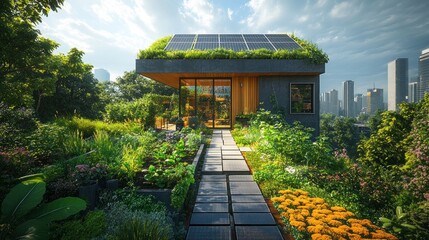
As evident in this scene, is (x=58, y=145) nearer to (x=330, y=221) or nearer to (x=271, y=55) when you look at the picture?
(x=330, y=221)

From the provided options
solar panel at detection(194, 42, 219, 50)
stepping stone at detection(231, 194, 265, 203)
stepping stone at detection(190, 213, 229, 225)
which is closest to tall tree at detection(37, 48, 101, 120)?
solar panel at detection(194, 42, 219, 50)

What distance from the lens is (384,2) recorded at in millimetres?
16531

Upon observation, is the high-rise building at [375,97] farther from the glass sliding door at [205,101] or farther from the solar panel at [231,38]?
the glass sliding door at [205,101]

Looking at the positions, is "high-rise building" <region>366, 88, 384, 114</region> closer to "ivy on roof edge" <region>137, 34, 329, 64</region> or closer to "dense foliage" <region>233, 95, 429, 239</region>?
"ivy on roof edge" <region>137, 34, 329, 64</region>

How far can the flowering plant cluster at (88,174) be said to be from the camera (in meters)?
3.29

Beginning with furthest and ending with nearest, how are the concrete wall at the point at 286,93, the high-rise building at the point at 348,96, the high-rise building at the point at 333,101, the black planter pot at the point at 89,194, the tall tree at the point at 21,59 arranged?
the high-rise building at the point at 333,101 → the high-rise building at the point at 348,96 → the concrete wall at the point at 286,93 → the tall tree at the point at 21,59 → the black planter pot at the point at 89,194

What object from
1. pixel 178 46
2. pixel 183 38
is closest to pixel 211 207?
pixel 178 46

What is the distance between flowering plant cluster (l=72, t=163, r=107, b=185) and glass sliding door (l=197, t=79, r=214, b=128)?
32.6ft

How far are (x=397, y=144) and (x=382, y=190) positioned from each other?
13.0 meters

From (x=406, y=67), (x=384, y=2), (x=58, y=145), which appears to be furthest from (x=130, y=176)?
(x=406, y=67)

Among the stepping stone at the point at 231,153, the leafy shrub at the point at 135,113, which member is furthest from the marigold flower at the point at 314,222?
the leafy shrub at the point at 135,113

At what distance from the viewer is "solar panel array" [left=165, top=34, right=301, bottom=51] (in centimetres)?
1258

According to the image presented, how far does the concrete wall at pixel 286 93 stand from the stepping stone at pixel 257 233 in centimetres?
1002

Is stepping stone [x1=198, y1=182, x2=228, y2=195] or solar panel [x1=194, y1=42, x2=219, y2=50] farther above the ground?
solar panel [x1=194, y1=42, x2=219, y2=50]
